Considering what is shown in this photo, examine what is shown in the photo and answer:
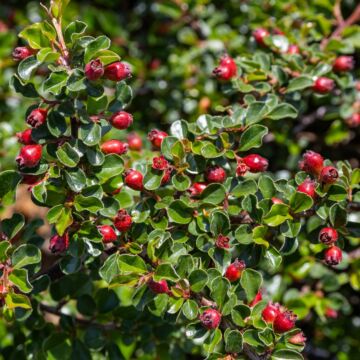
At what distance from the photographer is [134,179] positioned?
65.9 inches

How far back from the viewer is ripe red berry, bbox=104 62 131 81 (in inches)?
61.3

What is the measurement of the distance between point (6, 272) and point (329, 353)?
5.68ft

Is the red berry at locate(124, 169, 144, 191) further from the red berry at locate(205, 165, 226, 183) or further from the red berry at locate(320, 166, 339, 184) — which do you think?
the red berry at locate(320, 166, 339, 184)

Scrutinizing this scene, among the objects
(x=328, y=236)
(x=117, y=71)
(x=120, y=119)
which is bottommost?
(x=328, y=236)

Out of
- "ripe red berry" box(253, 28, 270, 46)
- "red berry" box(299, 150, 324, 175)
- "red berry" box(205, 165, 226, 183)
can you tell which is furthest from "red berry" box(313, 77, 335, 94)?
"red berry" box(205, 165, 226, 183)

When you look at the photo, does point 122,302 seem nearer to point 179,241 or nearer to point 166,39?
point 179,241

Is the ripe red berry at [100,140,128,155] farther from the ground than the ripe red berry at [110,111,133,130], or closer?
closer

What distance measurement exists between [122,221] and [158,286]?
0.67ft

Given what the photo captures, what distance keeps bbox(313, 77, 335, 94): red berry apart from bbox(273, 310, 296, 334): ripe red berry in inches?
34.4

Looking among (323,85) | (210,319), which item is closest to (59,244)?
(210,319)

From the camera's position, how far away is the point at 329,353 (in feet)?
9.04

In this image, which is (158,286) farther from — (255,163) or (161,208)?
(255,163)

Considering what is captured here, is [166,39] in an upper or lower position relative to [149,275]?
lower

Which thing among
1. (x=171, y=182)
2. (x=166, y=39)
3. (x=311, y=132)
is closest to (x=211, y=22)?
(x=166, y=39)
